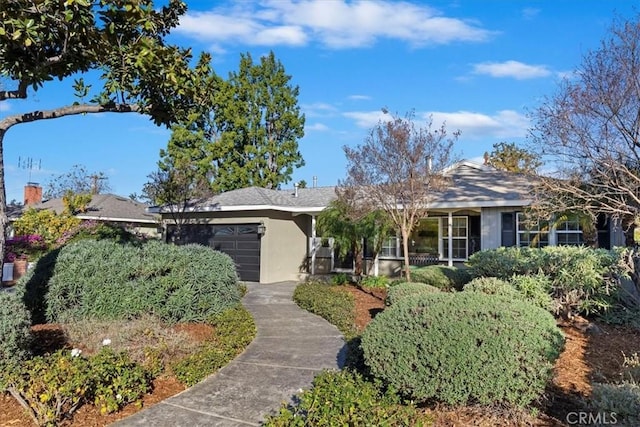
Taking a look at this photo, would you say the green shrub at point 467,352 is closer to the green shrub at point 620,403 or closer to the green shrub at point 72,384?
the green shrub at point 620,403

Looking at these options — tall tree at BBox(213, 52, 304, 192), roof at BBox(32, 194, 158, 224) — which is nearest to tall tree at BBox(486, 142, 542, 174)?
tall tree at BBox(213, 52, 304, 192)

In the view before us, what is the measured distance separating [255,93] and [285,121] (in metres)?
2.95

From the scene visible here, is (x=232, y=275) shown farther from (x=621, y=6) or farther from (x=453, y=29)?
(x=621, y=6)

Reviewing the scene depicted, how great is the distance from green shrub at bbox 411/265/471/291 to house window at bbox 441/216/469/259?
3.78 m

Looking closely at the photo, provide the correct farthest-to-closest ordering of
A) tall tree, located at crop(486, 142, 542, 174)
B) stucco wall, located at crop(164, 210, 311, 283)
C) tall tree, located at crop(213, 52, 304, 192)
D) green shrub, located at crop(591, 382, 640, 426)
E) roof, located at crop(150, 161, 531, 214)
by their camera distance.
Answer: tall tree, located at crop(213, 52, 304, 192) < tall tree, located at crop(486, 142, 542, 174) < stucco wall, located at crop(164, 210, 311, 283) < roof, located at crop(150, 161, 531, 214) < green shrub, located at crop(591, 382, 640, 426)

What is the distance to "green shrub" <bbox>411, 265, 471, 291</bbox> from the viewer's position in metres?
10.8

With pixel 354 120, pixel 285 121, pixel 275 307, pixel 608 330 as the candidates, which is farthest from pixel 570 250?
pixel 285 121

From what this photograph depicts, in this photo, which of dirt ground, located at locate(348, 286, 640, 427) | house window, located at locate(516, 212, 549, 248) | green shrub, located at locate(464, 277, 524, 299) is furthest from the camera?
house window, located at locate(516, 212, 549, 248)

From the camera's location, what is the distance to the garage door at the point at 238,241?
53.1 ft

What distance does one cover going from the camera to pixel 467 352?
12.6 ft

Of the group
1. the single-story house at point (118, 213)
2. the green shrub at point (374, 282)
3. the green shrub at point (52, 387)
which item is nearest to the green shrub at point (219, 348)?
the green shrub at point (52, 387)

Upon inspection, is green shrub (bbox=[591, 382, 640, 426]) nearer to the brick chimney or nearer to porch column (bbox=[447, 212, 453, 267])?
porch column (bbox=[447, 212, 453, 267])

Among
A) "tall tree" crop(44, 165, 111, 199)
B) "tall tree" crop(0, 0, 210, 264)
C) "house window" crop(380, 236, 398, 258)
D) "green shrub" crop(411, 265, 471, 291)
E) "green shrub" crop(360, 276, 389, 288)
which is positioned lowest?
"green shrub" crop(360, 276, 389, 288)

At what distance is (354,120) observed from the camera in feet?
54.0
